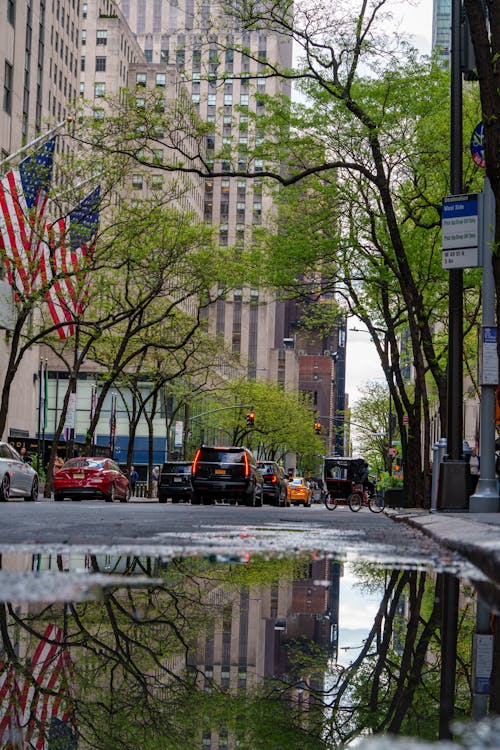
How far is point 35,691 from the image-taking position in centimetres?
305

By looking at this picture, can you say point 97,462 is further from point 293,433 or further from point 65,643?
point 293,433

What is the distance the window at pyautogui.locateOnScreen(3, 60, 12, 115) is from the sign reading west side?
40913 millimetres

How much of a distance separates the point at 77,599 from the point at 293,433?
10276 centimetres

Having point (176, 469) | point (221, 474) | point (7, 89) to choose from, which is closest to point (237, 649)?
point (221, 474)

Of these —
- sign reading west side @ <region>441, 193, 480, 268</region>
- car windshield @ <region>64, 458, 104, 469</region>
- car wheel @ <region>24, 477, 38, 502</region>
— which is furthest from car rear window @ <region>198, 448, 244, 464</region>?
sign reading west side @ <region>441, 193, 480, 268</region>

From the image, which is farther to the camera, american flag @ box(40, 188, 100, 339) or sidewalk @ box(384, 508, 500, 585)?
american flag @ box(40, 188, 100, 339)

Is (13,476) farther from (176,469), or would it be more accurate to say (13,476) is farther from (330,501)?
(330,501)

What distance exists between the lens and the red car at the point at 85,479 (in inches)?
1459

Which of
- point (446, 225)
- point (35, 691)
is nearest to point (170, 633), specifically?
point (35, 691)

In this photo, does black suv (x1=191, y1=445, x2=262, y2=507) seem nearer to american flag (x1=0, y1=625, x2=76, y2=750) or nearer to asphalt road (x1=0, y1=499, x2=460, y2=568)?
asphalt road (x1=0, y1=499, x2=460, y2=568)

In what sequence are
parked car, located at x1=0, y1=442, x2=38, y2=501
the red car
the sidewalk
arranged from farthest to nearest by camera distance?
1. the red car
2. parked car, located at x1=0, y1=442, x2=38, y2=501
3. the sidewalk

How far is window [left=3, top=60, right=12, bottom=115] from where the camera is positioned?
55.5 metres

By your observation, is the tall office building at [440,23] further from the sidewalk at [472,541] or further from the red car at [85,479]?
the sidewalk at [472,541]

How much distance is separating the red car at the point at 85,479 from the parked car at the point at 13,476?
16.0 ft
